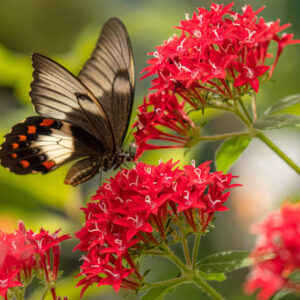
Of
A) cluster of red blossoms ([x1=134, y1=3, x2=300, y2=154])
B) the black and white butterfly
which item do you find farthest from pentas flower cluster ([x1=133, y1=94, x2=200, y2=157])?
the black and white butterfly

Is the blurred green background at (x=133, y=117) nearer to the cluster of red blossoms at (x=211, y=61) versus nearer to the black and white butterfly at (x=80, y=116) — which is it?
the cluster of red blossoms at (x=211, y=61)

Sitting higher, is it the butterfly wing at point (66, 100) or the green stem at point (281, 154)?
the butterfly wing at point (66, 100)

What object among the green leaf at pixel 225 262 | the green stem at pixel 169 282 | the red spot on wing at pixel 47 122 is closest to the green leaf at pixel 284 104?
the green leaf at pixel 225 262

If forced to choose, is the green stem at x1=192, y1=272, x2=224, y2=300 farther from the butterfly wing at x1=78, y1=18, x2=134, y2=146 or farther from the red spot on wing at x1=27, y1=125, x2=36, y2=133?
the red spot on wing at x1=27, y1=125, x2=36, y2=133

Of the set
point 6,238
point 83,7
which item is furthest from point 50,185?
point 83,7

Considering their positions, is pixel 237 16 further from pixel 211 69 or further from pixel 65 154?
pixel 65 154
